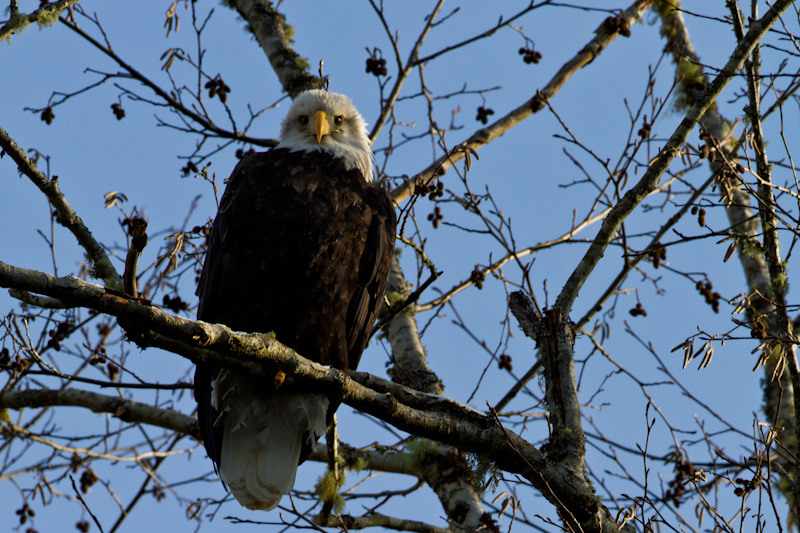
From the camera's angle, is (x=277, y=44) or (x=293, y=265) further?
(x=277, y=44)

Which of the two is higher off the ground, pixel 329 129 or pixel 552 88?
pixel 552 88

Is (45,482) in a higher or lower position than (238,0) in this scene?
lower

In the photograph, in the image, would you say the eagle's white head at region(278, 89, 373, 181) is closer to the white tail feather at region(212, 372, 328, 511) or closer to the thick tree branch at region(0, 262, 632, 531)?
the white tail feather at region(212, 372, 328, 511)

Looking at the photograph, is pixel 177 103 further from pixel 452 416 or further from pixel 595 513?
pixel 595 513

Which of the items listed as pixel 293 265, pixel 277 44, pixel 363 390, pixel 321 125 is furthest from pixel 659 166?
pixel 277 44

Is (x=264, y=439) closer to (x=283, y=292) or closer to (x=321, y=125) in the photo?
(x=283, y=292)

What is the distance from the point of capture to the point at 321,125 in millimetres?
4316

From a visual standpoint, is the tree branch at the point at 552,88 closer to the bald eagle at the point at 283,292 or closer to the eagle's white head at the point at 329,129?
the eagle's white head at the point at 329,129

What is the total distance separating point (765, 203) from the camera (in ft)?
10.4

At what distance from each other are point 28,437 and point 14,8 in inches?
117

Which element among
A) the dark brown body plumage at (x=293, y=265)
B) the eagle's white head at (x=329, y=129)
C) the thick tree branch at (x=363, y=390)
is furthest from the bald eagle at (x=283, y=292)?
the thick tree branch at (x=363, y=390)

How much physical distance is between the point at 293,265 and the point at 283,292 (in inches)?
5.2

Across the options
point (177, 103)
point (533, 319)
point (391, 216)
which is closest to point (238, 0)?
point (177, 103)

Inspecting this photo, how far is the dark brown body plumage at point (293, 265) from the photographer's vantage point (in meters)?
3.54
